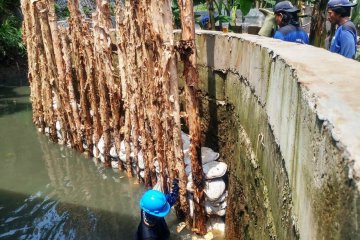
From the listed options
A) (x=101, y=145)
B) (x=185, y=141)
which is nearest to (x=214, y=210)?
(x=185, y=141)

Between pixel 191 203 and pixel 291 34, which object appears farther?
pixel 291 34

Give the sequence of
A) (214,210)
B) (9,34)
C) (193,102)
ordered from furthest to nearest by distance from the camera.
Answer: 1. (9,34)
2. (214,210)
3. (193,102)

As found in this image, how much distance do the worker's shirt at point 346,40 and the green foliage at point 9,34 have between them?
494 inches

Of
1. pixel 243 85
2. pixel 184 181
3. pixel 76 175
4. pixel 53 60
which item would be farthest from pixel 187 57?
pixel 53 60

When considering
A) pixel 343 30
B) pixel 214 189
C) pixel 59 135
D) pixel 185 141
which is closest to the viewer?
pixel 343 30

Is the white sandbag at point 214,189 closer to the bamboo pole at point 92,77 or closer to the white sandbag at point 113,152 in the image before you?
the white sandbag at point 113,152

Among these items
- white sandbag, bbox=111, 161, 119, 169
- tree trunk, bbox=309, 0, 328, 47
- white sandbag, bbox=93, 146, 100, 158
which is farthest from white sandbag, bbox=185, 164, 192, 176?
tree trunk, bbox=309, 0, 328, 47

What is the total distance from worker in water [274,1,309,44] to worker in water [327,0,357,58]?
47 centimetres

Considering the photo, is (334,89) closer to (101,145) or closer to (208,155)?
(208,155)

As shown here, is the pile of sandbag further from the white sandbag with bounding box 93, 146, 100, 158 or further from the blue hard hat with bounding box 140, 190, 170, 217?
the white sandbag with bounding box 93, 146, 100, 158

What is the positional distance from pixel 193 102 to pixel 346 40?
1.77 metres

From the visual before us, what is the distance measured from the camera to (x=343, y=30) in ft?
13.9

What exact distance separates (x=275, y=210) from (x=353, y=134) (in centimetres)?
130

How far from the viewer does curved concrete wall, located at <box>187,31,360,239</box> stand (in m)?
1.22
